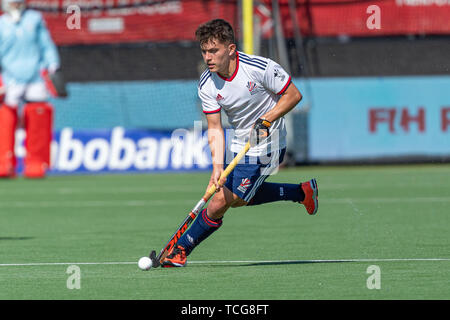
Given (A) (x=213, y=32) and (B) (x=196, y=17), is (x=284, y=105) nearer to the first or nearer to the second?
(A) (x=213, y=32)

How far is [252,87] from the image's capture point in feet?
23.8

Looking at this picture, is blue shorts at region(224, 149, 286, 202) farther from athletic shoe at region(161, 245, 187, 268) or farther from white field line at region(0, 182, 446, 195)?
white field line at region(0, 182, 446, 195)

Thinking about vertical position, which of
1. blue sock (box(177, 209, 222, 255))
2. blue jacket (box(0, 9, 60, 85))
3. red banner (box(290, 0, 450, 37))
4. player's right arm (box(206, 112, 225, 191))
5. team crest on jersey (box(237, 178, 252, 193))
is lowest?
blue sock (box(177, 209, 222, 255))

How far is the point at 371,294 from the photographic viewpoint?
601 centimetres

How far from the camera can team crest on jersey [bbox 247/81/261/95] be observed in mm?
7246

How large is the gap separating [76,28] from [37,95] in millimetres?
4038

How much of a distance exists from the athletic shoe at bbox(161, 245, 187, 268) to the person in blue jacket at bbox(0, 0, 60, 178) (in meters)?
8.71

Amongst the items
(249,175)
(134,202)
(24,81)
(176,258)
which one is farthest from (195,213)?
(24,81)

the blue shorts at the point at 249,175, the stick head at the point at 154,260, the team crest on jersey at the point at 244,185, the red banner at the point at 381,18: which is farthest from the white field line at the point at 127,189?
the stick head at the point at 154,260

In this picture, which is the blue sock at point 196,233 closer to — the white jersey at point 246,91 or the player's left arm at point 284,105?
the white jersey at point 246,91

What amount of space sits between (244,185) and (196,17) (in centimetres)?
1242

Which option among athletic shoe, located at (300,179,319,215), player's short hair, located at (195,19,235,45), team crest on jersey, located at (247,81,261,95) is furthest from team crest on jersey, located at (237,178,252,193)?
player's short hair, located at (195,19,235,45)
